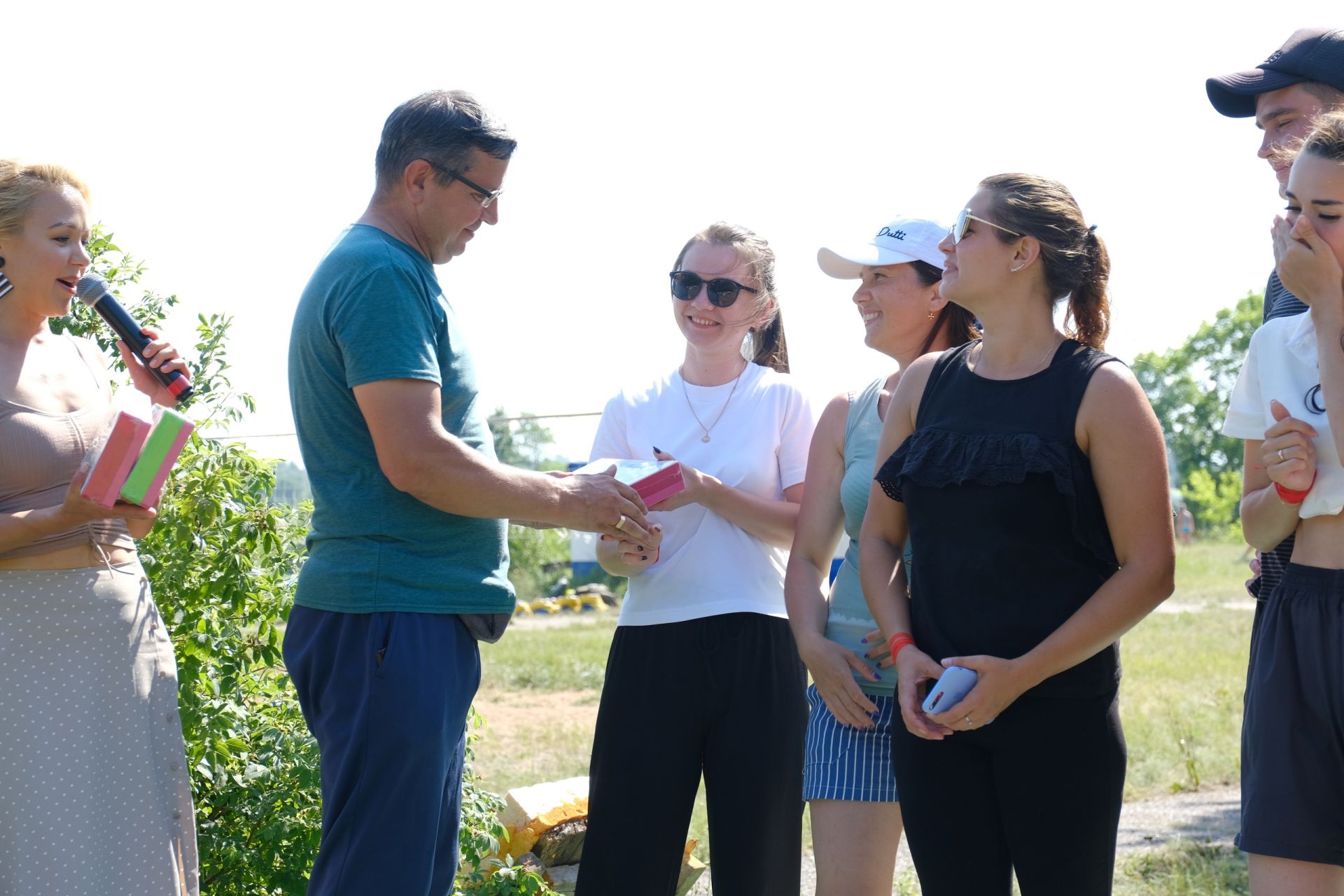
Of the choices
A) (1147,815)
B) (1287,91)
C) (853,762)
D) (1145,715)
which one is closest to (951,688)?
(853,762)

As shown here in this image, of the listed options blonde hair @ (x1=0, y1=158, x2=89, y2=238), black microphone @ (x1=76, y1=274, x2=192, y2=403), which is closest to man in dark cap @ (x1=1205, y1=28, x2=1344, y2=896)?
black microphone @ (x1=76, y1=274, x2=192, y2=403)

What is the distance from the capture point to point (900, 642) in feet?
8.77

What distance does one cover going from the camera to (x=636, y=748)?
10.7 ft

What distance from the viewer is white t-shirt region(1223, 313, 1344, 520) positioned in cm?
247

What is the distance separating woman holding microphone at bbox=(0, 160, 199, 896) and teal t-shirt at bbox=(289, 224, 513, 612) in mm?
552

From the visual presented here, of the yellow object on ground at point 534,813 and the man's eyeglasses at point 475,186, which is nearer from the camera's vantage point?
the man's eyeglasses at point 475,186

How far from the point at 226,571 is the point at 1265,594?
3.04 metres

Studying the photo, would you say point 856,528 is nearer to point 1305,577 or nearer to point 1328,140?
point 1305,577

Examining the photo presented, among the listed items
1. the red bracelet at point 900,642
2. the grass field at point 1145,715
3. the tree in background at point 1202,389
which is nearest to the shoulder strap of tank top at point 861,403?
the red bracelet at point 900,642

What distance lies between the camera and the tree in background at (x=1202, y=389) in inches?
2785

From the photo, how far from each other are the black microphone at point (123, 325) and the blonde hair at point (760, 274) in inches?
57.3

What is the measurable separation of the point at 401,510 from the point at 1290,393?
1.94 m

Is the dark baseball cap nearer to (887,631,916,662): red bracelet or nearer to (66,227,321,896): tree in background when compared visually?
(887,631,916,662): red bracelet

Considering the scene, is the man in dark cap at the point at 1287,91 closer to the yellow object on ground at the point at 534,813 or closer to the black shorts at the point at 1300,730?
the black shorts at the point at 1300,730
